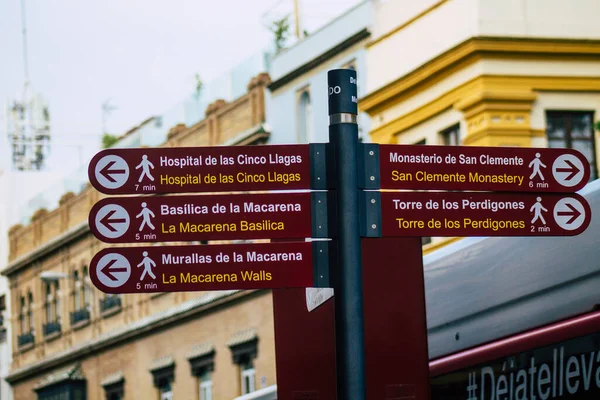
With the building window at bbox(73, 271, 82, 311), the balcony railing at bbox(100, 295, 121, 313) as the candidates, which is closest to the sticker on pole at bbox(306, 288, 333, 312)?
the balcony railing at bbox(100, 295, 121, 313)

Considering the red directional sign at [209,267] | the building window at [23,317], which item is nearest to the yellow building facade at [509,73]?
the red directional sign at [209,267]

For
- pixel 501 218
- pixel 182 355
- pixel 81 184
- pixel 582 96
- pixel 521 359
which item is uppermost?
pixel 81 184

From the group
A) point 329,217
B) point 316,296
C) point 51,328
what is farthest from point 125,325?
point 329,217

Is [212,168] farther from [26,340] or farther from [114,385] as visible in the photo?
[26,340]

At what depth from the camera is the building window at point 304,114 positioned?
1249 inches

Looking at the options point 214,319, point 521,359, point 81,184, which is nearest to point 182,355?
point 214,319

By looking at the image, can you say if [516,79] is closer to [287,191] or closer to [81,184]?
[287,191]

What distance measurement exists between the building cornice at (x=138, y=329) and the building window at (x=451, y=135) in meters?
7.69

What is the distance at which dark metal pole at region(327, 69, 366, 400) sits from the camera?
20.1 ft

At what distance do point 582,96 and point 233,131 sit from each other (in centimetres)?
1108

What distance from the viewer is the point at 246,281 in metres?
6.56

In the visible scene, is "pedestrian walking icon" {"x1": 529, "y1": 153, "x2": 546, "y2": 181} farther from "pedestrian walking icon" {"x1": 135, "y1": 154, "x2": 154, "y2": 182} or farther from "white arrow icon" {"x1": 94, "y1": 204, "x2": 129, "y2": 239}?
"white arrow icon" {"x1": 94, "y1": 204, "x2": 129, "y2": 239}

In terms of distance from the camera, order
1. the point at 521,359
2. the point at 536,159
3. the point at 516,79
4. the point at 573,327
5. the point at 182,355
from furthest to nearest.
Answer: the point at 182,355
the point at 516,79
the point at 521,359
the point at 573,327
the point at 536,159

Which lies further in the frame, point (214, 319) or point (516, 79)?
point (214, 319)
